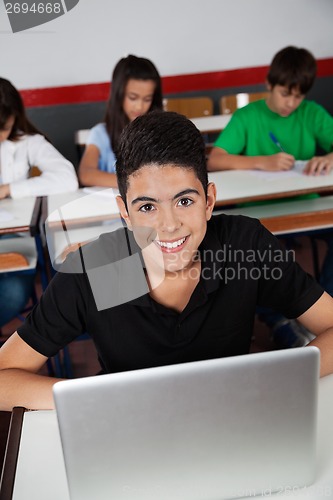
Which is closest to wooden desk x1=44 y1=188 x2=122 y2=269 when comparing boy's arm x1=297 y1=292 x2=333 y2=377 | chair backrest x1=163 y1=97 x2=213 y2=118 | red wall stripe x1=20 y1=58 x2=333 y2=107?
boy's arm x1=297 y1=292 x2=333 y2=377

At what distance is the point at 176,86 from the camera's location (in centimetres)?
450

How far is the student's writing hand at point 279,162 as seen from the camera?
244 cm

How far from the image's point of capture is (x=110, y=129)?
2.65 meters

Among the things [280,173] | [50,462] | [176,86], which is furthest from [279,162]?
[176,86]

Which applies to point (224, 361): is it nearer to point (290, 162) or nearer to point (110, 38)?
point (290, 162)

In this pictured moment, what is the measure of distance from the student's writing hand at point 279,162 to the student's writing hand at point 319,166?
72mm

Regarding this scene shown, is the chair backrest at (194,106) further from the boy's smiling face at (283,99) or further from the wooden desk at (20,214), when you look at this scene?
the wooden desk at (20,214)

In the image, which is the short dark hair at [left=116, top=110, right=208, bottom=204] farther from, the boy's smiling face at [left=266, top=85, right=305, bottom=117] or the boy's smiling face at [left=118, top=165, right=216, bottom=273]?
the boy's smiling face at [left=266, top=85, right=305, bottom=117]

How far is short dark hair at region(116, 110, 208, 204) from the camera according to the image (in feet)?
3.32

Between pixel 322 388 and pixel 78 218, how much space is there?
136 centimetres

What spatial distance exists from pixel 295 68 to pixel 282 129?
1.03 ft

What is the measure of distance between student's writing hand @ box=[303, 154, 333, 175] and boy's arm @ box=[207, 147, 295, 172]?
8 cm

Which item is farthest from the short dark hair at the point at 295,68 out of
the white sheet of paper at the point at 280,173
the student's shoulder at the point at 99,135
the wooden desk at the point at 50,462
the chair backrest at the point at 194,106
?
the chair backrest at the point at 194,106

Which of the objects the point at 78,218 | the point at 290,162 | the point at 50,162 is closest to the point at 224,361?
the point at 78,218
